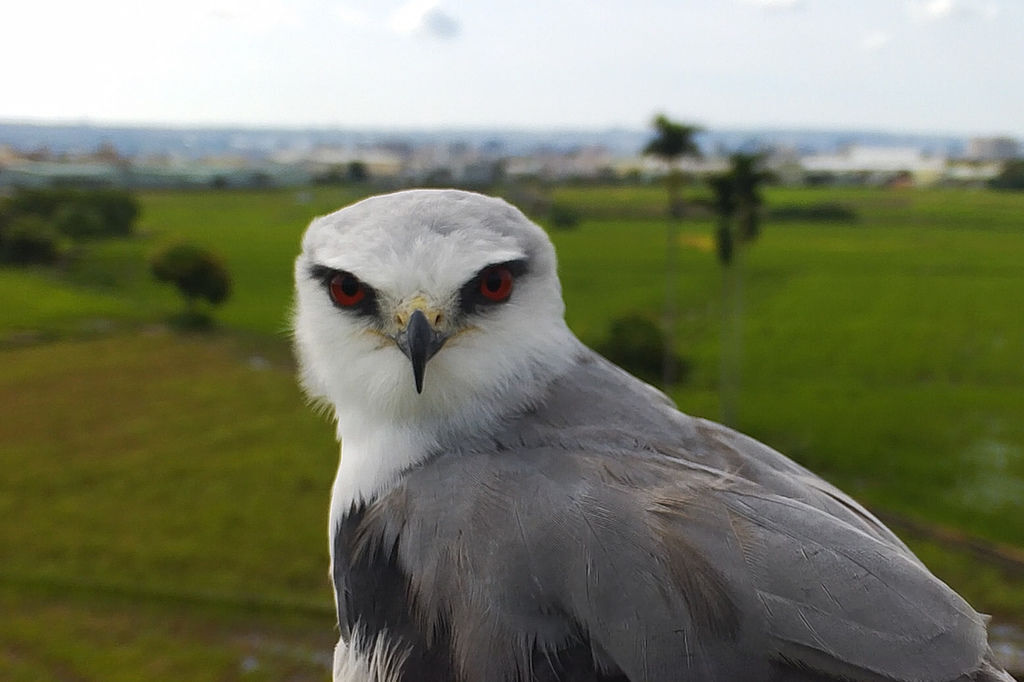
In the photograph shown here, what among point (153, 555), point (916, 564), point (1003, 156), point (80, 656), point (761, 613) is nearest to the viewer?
point (761, 613)

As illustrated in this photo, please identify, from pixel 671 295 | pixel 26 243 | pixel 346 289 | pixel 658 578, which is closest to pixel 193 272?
pixel 26 243

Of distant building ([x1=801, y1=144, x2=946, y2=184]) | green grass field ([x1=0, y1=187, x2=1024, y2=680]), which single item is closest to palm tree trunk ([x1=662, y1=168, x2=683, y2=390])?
green grass field ([x1=0, y1=187, x2=1024, y2=680])

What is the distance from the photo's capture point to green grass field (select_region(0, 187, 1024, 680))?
12.4 metres

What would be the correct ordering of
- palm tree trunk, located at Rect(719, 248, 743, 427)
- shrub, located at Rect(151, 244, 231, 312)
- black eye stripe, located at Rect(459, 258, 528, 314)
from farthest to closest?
shrub, located at Rect(151, 244, 231, 312) < palm tree trunk, located at Rect(719, 248, 743, 427) < black eye stripe, located at Rect(459, 258, 528, 314)

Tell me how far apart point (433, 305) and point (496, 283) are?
219 millimetres

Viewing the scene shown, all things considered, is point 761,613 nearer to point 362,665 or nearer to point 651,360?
point 362,665

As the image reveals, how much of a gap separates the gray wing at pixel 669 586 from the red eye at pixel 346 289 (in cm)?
70

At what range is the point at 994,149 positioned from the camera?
84062 mm

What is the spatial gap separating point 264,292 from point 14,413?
624 inches

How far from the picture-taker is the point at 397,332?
94.5 inches

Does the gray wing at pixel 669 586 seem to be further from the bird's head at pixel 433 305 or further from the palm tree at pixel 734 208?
the palm tree at pixel 734 208

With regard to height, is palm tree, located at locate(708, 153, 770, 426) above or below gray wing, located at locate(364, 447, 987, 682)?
below

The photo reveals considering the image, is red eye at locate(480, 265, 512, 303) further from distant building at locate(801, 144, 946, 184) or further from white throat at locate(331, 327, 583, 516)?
distant building at locate(801, 144, 946, 184)

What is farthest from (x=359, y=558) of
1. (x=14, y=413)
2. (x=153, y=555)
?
(x=14, y=413)
